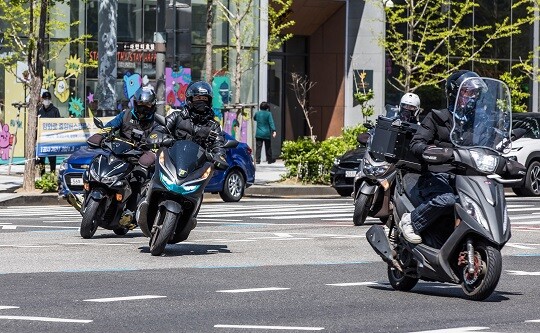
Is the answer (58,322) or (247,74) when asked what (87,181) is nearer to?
(58,322)

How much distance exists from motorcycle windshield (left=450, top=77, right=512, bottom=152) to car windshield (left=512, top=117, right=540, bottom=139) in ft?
63.5

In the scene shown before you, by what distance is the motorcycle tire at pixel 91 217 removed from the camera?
1638 centimetres

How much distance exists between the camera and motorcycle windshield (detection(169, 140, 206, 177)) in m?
14.4

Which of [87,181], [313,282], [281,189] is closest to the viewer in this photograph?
[313,282]

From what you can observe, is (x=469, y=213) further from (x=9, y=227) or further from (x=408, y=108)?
(x=9, y=227)

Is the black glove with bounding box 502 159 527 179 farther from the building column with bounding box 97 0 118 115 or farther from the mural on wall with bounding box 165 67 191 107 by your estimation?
the mural on wall with bounding box 165 67 191 107

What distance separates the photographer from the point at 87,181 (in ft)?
54.3

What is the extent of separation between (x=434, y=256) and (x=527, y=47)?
128ft

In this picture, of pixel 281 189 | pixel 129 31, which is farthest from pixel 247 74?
pixel 281 189

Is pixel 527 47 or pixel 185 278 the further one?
pixel 527 47

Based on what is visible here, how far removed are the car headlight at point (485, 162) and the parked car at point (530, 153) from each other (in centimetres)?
1907

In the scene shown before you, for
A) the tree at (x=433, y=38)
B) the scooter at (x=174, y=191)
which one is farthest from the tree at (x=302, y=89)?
the scooter at (x=174, y=191)

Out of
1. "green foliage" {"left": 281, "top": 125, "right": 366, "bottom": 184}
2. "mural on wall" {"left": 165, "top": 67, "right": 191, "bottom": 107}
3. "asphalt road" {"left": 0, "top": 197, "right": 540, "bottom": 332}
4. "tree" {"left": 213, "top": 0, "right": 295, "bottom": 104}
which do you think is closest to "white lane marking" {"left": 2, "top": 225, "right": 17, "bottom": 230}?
"asphalt road" {"left": 0, "top": 197, "right": 540, "bottom": 332}

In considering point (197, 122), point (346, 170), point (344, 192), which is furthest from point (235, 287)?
point (344, 192)
